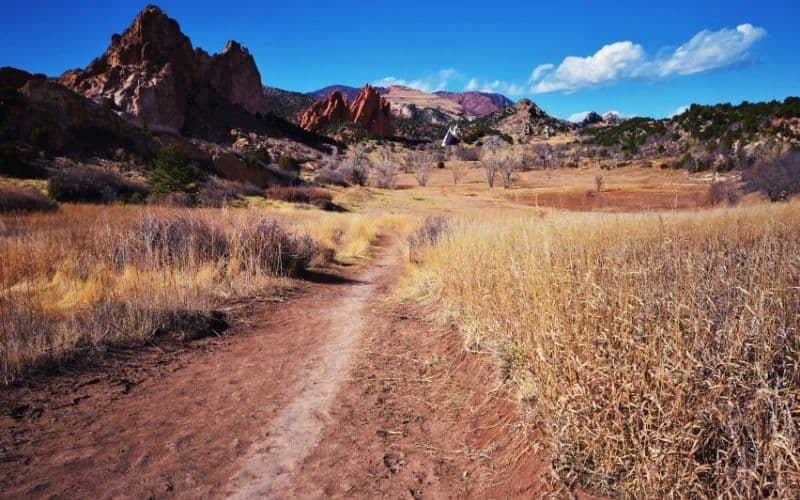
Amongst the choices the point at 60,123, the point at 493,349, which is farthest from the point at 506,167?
the point at 493,349

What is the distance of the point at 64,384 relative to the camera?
12.9ft

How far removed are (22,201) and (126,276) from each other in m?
10.8

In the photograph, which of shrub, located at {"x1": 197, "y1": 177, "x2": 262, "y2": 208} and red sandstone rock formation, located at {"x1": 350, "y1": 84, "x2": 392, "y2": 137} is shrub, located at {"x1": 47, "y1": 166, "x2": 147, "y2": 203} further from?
red sandstone rock formation, located at {"x1": 350, "y1": 84, "x2": 392, "y2": 137}

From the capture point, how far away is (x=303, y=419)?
12.1 feet

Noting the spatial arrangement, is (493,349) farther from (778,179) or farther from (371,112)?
(371,112)

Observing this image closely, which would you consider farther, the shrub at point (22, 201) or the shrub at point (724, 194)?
the shrub at point (724, 194)

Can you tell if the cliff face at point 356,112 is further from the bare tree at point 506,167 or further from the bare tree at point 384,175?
the bare tree at point 506,167

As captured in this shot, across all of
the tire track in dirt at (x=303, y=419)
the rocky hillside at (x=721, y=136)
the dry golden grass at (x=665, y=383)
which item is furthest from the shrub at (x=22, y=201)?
the rocky hillside at (x=721, y=136)

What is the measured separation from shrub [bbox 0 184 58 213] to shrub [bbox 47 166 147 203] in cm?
183

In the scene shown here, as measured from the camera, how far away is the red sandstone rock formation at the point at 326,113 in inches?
4028

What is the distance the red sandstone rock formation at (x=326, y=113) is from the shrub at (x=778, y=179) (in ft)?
292

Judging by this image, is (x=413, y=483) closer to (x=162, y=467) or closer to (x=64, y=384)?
(x=162, y=467)

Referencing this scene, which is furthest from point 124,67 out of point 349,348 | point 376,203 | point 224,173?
point 349,348

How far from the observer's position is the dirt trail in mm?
2816
